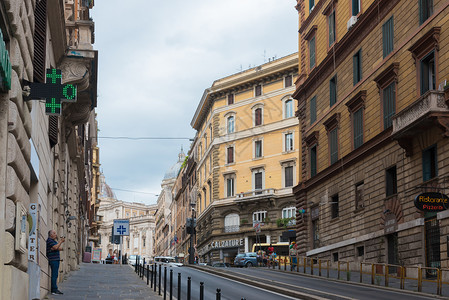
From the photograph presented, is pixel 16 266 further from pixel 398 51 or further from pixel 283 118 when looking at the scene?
pixel 283 118

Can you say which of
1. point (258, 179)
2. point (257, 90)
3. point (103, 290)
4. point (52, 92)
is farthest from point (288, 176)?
point (52, 92)

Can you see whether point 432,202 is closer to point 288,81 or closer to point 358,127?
point 358,127

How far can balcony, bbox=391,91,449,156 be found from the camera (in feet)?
85.8

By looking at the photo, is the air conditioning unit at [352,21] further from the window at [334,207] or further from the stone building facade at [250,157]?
the stone building facade at [250,157]

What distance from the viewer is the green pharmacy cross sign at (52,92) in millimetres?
12133

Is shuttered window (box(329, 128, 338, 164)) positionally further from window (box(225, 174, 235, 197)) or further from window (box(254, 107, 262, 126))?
window (box(225, 174, 235, 197))

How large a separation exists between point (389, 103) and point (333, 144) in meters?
7.76

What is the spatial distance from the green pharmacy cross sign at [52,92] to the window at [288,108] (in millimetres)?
57363

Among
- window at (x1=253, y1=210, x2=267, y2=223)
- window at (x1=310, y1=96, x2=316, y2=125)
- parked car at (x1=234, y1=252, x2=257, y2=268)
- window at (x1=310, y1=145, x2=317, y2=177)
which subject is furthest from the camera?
window at (x1=253, y1=210, x2=267, y2=223)

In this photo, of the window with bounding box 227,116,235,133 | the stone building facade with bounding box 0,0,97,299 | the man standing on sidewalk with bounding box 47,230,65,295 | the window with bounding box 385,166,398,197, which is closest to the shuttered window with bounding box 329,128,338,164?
the window with bounding box 385,166,398,197

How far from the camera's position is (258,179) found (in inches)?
2815

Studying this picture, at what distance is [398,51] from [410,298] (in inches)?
566

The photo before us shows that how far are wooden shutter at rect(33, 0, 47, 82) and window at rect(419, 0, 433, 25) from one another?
17.7 metres

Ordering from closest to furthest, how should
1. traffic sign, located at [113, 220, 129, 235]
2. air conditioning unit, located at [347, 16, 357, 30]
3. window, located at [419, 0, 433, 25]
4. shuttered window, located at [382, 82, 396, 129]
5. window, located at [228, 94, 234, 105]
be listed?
window, located at [419, 0, 433, 25] → shuttered window, located at [382, 82, 396, 129] → air conditioning unit, located at [347, 16, 357, 30] → traffic sign, located at [113, 220, 129, 235] → window, located at [228, 94, 234, 105]
